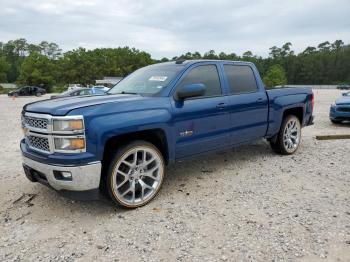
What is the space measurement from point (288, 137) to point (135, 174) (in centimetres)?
364

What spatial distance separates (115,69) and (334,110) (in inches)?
2602

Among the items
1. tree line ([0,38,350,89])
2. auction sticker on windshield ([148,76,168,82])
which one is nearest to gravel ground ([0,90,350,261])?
auction sticker on windshield ([148,76,168,82])

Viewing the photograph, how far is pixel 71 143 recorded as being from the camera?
348cm

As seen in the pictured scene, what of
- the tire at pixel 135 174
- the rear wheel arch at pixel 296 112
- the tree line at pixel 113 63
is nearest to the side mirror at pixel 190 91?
the tire at pixel 135 174

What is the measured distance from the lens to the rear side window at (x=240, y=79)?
5246 millimetres

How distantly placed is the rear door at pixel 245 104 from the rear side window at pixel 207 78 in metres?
0.23

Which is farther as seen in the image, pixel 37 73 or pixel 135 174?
pixel 37 73

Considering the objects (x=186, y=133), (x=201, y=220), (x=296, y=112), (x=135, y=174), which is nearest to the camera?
(x=201, y=220)

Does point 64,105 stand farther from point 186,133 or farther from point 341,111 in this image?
point 341,111

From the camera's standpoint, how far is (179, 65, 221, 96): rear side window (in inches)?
185

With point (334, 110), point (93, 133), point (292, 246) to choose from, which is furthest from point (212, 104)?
point (334, 110)

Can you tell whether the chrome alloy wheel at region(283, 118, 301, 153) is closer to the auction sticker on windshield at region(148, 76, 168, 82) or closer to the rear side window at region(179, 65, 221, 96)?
the rear side window at region(179, 65, 221, 96)

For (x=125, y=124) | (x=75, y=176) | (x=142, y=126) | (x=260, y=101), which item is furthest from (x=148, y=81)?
(x=260, y=101)

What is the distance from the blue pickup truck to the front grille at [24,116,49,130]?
0.04 feet
